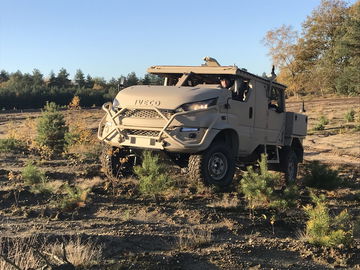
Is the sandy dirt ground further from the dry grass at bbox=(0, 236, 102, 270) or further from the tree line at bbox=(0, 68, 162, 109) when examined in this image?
the tree line at bbox=(0, 68, 162, 109)

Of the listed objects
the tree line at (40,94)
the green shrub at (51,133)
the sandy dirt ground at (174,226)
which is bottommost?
the sandy dirt ground at (174,226)

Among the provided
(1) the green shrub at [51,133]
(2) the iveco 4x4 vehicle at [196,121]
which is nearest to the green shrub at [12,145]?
(1) the green shrub at [51,133]

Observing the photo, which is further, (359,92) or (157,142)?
(359,92)

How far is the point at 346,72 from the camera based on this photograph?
30672 mm

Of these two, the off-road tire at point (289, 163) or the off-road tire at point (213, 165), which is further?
the off-road tire at point (289, 163)

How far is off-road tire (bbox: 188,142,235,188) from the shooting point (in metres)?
7.50

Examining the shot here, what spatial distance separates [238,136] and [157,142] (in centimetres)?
174

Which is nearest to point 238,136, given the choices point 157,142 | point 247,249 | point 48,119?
point 157,142

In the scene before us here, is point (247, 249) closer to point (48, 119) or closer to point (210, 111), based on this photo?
point (210, 111)

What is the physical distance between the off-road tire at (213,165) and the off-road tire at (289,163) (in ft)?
9.57

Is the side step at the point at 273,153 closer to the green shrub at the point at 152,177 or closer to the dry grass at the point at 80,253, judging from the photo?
the green shrub at the point at 152,177

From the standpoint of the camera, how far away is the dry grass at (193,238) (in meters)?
5.19

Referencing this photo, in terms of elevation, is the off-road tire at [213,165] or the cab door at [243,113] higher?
the cab door at [243,113]

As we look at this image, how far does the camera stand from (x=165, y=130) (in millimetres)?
7301
